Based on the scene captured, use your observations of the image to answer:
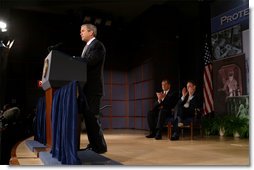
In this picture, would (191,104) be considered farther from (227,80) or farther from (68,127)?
(68,127)

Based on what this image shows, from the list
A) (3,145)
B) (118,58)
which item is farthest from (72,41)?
(3,145)

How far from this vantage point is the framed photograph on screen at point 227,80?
Answer: 3111 millimetres

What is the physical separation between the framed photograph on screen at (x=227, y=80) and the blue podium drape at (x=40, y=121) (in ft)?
5.46

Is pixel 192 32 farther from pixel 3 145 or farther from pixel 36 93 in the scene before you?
pixel 3 145

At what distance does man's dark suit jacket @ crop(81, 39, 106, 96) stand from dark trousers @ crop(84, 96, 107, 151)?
73 mm

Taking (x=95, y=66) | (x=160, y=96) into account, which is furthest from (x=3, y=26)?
(x=160, y=96)

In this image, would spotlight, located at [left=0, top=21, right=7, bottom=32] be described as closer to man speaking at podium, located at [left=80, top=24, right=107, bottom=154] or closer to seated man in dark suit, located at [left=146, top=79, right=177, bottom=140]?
man speaking at podium, located at [left=80, top=24, right=107, bottom=154]

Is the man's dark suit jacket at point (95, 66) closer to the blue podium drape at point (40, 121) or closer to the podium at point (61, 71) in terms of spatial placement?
the podium at point (61, 71)

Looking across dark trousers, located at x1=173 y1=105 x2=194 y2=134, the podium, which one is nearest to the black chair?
dark trousers, located at x1=173 y1=105 x2=194 y2=134

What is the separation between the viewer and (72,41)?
2920mm

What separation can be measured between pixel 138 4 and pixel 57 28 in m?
0.80

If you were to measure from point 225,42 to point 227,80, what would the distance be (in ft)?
1.31

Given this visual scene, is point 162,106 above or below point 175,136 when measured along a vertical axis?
above

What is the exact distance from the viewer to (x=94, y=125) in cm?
258
